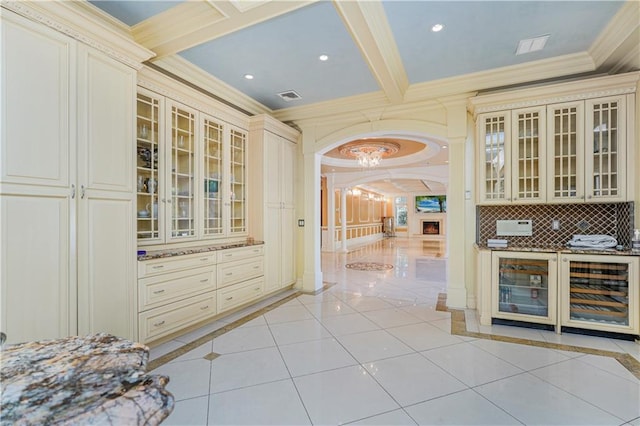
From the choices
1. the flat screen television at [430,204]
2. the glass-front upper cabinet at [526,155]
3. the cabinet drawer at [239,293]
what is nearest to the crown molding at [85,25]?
the cabinet drawer at [239,293]

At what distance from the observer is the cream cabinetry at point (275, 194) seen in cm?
443

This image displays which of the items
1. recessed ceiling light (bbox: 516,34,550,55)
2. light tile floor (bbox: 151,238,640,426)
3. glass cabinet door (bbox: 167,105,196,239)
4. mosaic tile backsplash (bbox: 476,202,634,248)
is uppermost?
recessed ceiling light (bbox: 516,34,550,55)

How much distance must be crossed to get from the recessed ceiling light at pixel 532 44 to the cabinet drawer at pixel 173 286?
13.7ft

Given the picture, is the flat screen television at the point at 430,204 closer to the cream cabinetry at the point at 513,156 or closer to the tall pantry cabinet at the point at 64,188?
the cream cabinetry at the point at 513,156

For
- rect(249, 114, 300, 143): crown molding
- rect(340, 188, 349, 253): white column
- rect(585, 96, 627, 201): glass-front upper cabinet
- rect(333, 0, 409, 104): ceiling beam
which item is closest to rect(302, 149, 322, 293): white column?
rect(249, 114, 300, 143): crown molding

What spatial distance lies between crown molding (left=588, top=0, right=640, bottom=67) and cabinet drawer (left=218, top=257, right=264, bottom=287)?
15.0 feet

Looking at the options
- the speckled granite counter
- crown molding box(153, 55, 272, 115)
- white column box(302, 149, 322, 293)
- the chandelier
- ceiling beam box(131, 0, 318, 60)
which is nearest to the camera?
the speckled granite counter

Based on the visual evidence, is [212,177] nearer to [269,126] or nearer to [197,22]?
[269,126]

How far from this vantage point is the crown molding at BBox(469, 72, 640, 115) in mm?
3113

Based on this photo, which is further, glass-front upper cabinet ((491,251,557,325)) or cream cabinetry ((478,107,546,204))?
cream cabinetry ((478,107,546,204))

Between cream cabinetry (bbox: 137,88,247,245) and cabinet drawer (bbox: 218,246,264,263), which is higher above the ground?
cream cabinetry (bbox: 137,88,247,245)

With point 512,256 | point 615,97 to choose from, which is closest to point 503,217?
point 512,256

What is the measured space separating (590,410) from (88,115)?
13.6 feet

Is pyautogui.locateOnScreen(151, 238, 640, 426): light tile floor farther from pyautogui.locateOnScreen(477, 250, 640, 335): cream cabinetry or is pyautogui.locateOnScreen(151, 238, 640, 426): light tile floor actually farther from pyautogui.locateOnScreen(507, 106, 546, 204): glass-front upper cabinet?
pyautogui.locateOnScreen(507, 106, 546, 204): glass-front upper cabinet
